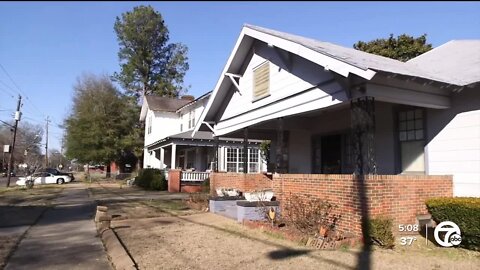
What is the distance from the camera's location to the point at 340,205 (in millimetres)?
9016

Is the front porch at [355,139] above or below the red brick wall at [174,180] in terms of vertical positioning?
above

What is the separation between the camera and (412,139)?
10.9 metres

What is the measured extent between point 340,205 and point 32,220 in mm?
10229

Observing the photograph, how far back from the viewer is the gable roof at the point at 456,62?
9.51 m

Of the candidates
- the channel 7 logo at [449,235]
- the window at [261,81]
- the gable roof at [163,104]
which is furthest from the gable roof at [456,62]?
the gable roof at [163,104]

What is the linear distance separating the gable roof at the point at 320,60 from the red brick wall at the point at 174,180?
335 inches

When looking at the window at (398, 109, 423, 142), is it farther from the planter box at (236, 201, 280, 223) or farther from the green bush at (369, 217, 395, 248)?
the planter box at (236, 201, 280, 223)

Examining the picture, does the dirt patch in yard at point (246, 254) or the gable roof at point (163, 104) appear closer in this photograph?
the dirt patch in yard at point (246, 254)

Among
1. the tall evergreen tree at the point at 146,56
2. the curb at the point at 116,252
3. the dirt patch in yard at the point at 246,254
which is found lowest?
the curb at the point at 116,252

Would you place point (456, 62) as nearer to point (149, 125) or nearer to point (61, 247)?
point (61, 247)

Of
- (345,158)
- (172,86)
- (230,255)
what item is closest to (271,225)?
(230,255)

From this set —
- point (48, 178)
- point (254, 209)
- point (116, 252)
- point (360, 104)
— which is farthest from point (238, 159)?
point (48, 178)

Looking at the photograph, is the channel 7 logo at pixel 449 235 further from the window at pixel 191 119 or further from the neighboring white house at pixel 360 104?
the window at pixel 191 119

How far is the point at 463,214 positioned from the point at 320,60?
4.38 metres
